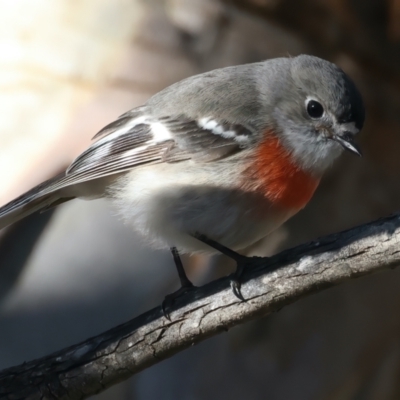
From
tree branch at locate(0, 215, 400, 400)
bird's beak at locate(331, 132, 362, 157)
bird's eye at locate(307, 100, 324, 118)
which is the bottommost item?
tree branch at locate(0, 215, 400, 400)

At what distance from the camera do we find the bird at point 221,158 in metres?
1.86

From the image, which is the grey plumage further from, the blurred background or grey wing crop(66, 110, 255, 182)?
the blurred background

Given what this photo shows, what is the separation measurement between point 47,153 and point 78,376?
4.65ft

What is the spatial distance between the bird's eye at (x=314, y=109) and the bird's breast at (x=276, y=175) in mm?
151

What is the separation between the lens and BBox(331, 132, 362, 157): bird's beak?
1855 millimetres

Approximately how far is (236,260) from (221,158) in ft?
1.05

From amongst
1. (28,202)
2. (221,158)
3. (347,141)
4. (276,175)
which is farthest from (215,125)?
(28,202)

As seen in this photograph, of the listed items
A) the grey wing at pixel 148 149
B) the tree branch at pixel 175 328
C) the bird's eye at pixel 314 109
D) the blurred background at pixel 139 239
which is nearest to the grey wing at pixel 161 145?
the grey wing at pixel 148 149

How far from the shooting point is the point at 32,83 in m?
2.88

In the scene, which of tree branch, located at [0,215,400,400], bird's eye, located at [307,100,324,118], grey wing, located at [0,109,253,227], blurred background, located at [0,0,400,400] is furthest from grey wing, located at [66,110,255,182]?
blurred background, located at [0,0,400,400]

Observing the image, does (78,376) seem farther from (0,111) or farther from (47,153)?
(0,111)

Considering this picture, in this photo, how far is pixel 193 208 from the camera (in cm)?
186

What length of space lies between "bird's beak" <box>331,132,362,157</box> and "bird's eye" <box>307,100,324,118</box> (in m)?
0.09

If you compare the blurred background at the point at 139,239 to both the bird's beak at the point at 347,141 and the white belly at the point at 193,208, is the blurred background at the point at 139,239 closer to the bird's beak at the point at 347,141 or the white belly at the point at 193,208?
the white belly at the point at 193,208
